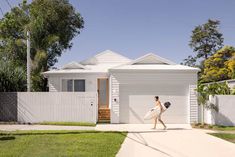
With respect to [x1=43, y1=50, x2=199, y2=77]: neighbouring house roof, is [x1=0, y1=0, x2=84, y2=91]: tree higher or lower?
higher

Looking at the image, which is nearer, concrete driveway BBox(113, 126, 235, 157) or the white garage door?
concrete driveway BBox(113, 126, 235, 157)

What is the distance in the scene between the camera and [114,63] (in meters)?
24.6

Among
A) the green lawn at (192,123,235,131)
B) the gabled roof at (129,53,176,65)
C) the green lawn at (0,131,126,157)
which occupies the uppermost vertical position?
the gabled roof at (129,53,176,65)

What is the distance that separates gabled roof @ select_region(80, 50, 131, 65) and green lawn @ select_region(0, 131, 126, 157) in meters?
12.4

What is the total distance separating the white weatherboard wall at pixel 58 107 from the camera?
1744 cm

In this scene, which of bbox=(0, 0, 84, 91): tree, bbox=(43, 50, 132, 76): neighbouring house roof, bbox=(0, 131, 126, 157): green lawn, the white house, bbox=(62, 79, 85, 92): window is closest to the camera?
bbox=(0, 131, 126, 157): green lawn

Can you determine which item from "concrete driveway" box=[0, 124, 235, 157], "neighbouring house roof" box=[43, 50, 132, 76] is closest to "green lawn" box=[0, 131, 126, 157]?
"concrete driveway" box=[0, 124, 235, 157]

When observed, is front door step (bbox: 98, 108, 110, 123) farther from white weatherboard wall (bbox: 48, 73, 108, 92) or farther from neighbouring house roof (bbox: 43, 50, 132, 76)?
neighbouring house roof (bbox: 43, 50, 132, 76)

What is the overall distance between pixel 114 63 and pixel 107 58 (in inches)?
33.1

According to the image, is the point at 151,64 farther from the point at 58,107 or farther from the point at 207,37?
the point at 207,37

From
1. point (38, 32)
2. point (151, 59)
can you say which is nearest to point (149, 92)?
point (151, 59)

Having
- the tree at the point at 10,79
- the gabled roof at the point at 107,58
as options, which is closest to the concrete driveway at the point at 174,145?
the tree at the point at 10,79

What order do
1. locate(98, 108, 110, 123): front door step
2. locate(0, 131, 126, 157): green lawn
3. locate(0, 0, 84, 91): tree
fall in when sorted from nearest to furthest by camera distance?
locate(0, 131, 126, 157): green lawn, locate(98, 108, 110, 123): front door step, locate(0, 0, 84, 91): tree

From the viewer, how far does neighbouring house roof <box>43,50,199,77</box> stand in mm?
18352
